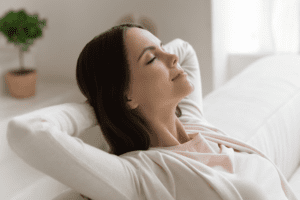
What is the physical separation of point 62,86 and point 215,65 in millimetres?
1131

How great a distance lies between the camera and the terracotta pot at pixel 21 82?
2277 millimetres

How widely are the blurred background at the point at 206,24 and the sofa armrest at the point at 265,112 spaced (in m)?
0.71

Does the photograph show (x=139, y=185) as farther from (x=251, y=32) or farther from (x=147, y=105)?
(x=251, y=32)

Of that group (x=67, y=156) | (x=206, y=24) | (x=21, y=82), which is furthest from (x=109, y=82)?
(x=21, y=82)

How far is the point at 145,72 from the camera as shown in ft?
2.51

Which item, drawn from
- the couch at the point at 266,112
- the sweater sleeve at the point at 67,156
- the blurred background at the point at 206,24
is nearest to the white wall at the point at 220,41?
the blurred background at the point at 206,24

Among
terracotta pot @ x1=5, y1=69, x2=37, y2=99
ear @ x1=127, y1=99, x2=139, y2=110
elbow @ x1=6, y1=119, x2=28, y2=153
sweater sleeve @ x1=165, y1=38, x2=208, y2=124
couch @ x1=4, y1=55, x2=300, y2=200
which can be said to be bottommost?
terracotta pot @ x1=5, y1=69, x2=37, y2=99

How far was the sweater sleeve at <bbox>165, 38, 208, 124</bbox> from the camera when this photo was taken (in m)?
0.99

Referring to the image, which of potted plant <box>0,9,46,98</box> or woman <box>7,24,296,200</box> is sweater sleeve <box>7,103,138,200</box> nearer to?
woman <box>7,24,296,200</box>

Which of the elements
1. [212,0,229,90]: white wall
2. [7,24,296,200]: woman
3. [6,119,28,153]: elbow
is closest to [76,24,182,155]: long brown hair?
[7,24,296,200]: woman

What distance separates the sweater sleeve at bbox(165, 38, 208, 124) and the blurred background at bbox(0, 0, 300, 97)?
1096mm

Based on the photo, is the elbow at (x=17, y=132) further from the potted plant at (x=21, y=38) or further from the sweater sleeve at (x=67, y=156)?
the potted plant at (x=21, y=38)

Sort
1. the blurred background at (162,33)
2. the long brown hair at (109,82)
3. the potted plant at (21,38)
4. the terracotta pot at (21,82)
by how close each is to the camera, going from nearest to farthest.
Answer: the long brown hair at (109,82)
the blurred background at (162,33)
the potted plant at (21,38)
the terracotta pot at (21,82)

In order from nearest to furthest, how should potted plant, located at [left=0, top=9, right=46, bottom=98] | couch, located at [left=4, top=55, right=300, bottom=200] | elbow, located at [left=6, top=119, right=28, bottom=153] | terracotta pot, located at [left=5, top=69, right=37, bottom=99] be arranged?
1. elbow, located at [left=6, top=119, right=28, bottom=153]
2. couch, located at [left=4, top=55, right=300, bottom=200]
3. potted plant, located at [left=0, top=9, right=46, bottom=98]
4. terracotta pot, located at [left=5, top=69, right=37, bottom=99]
